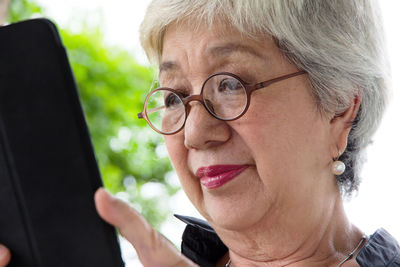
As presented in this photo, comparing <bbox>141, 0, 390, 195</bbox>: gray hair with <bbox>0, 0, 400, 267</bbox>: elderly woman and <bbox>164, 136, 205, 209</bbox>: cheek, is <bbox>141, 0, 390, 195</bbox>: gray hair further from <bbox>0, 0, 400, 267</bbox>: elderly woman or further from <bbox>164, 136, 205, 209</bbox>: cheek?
<bbox>164, 136, 205, 209</bbox>: cheek

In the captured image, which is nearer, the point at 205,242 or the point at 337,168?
the point at 337,168

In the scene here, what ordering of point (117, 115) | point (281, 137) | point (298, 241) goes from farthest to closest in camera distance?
point (117, 115)
point (298, 241)
point (281, 137)

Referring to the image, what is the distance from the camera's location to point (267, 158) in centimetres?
137

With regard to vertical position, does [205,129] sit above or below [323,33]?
below

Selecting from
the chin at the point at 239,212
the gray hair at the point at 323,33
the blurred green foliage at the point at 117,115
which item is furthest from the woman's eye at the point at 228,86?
the blurred green foliage at the point at 117,115

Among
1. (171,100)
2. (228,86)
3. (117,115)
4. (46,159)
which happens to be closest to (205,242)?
(171,100)

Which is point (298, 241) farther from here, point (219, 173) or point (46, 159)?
point (46, 159)

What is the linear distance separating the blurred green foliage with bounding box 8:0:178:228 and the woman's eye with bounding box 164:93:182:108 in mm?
3628

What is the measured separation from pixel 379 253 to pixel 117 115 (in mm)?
4424

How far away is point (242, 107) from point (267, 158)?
15 centimetres

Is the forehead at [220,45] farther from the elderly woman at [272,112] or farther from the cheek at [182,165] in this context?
the cheek at [182,165]

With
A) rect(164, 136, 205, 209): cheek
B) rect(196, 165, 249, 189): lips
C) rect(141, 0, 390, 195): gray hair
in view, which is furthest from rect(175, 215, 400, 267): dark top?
rect(196, 165, 249, 189): lips

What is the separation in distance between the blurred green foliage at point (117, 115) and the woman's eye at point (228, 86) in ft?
12.5

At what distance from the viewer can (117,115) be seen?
5.62 metres
